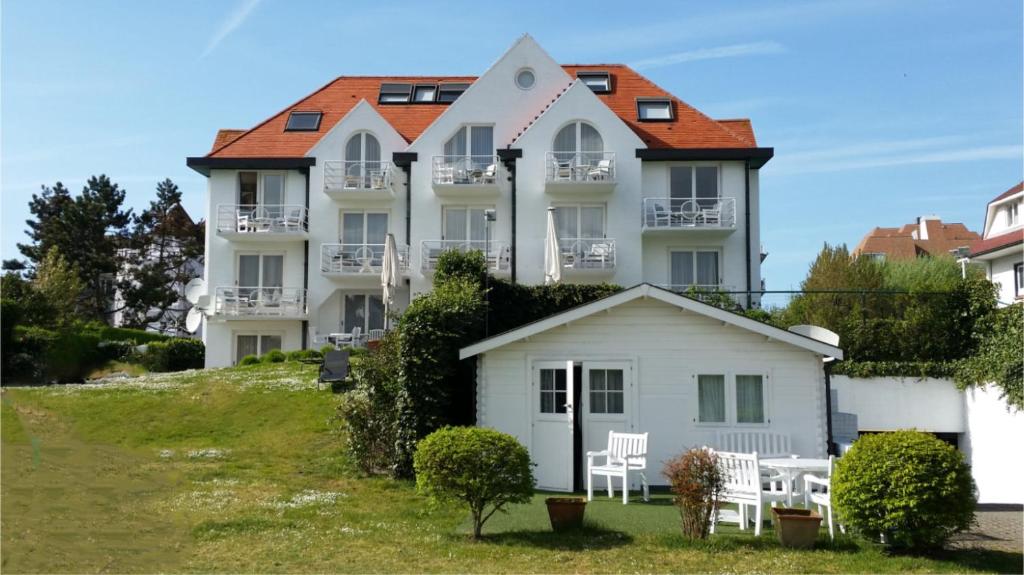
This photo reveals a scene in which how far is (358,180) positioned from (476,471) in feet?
70.9

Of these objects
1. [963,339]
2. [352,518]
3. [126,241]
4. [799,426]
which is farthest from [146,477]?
[126,241]

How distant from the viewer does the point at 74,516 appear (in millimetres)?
4379

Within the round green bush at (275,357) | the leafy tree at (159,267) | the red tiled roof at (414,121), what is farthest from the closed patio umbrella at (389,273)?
the leafy tree at (159,267)

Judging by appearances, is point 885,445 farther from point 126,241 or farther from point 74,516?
point 126,241

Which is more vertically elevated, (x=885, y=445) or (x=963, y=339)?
(x=963, y=339)

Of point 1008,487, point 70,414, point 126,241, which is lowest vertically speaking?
point 1008,487

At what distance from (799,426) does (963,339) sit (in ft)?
22.7

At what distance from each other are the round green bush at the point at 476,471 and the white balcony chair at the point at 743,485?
8.56ft

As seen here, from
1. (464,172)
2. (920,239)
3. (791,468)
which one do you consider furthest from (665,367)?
(920,239)

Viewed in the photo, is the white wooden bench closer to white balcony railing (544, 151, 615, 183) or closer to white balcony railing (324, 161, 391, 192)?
white balcony railing (544, 151, 615, 183)

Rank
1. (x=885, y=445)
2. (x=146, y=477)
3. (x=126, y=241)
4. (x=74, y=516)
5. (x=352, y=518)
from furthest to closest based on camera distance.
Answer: (x=126, y=241), (x=352, y=518), (x=885, y=445), (x=146, y=477), (x=74, y=516)

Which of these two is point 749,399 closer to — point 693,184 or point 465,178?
point 693,184

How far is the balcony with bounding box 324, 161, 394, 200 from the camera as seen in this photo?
101 ft

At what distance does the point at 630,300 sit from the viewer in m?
15.5
